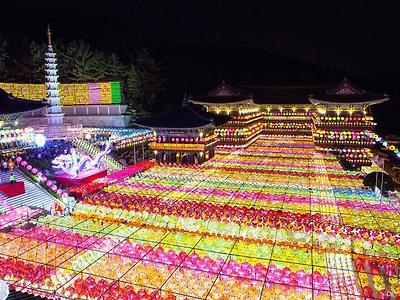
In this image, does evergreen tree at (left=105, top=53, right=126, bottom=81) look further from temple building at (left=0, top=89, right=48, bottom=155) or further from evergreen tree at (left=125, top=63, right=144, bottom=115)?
temple building at (left=0, top=89, right=48, bottom=155)

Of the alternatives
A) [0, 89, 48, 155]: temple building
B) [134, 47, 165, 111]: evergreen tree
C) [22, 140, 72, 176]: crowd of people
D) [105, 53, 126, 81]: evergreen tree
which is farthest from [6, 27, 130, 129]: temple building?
[22, 140, 72, 176]: crowd of people

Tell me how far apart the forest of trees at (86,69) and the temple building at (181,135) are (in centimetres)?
1120

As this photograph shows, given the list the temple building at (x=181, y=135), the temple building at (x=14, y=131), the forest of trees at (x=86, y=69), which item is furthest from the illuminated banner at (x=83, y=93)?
the temple building at (x=181, y=135)

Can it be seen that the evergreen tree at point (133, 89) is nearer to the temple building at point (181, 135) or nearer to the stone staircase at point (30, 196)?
the temple building at point (181, 135)

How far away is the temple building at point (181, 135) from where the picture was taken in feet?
71.9

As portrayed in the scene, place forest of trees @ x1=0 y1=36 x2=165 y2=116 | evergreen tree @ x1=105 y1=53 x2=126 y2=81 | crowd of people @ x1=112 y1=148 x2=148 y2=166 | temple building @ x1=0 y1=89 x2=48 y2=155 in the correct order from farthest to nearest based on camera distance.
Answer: evergreen tree @ x1=105 y1=53 x2=126 y2=81
forest of trees @ x1=0 y1=36 x2=165 y2=116
crowd of people @ x1=112 y1=148 x2=148 y2=166
temple building @ x1=0 y1=89 x2=48 y2=155

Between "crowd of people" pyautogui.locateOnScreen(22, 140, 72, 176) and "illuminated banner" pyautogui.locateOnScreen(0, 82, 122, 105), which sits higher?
"illuminated banner" pyautogui.locateOnScreen(0, 82, 122, 105)

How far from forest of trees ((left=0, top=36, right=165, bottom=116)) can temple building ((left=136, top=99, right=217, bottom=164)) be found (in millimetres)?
11199

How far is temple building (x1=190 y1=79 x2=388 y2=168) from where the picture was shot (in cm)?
2552

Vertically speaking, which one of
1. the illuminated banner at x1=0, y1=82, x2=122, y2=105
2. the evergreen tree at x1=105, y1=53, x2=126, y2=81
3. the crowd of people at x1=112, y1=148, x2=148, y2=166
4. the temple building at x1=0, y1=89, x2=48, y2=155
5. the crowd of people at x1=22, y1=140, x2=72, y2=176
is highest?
the evergreen tree at x1=105, y1=53, x2=126, y2=81

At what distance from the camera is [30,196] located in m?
14.7

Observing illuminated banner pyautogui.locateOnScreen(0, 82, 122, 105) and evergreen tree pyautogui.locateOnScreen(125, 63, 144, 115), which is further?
evergreen tree pyautogui.locateOnScreen(125, 63, 144, 115)

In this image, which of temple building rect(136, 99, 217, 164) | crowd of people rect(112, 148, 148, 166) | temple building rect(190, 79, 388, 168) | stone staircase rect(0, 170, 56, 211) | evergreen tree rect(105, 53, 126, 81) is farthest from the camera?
evergreen tree rect(105, 53, 126, 81)

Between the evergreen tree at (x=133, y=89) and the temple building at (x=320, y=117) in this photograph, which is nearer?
the temple building at (x=320, y=117)
